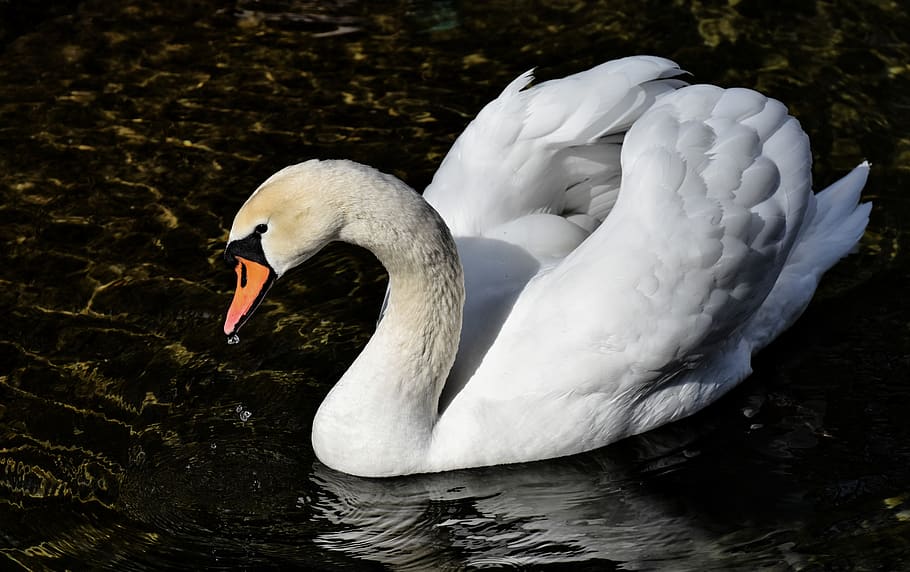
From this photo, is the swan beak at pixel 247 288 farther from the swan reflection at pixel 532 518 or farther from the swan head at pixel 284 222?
the swan reflection at pixel 532 518

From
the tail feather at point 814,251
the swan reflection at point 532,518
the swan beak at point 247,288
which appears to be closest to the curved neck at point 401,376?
the swan reflection at point 532,518

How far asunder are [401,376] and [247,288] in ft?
2.52

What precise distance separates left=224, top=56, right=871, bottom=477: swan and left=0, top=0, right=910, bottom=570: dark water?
0.24 metres

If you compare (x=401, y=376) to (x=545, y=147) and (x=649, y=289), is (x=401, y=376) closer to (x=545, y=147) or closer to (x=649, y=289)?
(x=649, y=289)

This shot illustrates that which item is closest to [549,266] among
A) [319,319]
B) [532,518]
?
[532,518]

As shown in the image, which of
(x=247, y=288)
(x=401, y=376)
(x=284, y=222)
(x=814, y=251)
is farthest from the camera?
(x=814, y=251)

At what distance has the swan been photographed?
541cm

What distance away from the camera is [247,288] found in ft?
17.8

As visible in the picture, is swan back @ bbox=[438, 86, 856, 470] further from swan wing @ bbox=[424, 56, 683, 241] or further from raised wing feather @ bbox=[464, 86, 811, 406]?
swan wing @ bbox=[424, 56, 683, 241]

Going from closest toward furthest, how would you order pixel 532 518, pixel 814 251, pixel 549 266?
pixel 532 518 < pixel 549 266 < pixel 814 251

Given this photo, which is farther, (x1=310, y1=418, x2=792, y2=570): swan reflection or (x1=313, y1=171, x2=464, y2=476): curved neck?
(x1=313, y1=171, x2=464, y2=476): curved neck

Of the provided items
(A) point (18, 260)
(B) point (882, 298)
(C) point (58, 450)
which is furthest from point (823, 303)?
(A) point (18, 260)

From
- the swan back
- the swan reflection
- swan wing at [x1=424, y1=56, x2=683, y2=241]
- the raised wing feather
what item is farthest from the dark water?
swan wing at [x1=424, y1=56, x2=683, y2=241]

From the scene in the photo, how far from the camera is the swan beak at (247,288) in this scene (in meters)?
5.36
